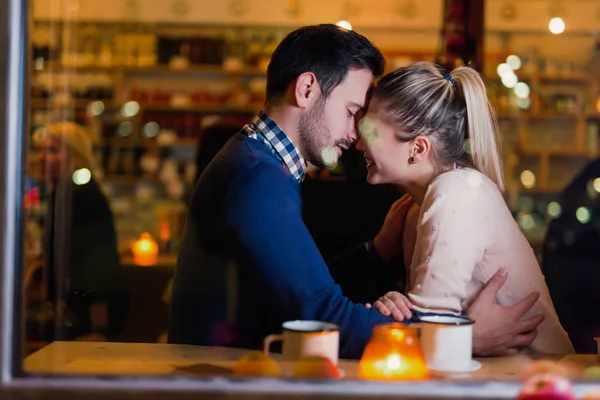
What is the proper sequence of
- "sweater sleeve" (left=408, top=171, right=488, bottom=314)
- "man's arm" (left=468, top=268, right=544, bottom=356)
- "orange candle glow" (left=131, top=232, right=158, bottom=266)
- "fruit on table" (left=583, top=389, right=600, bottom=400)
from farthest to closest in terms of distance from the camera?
"orange candle glow" (left=131, top=232, right=158, bottom=266) → "sweater sleeve" (left=408, top=171, right=488, bottom=314) → "man's arm" (left=468, top=268, right=544, bottom=356) → "fruit on table" (left=583, top=389, right=600, bottom=400)

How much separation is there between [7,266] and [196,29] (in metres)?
4.46

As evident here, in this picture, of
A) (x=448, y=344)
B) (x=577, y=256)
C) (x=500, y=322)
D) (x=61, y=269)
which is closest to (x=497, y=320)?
(x=500, y=322)

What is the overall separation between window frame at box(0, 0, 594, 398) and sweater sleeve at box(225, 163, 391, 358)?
14.4 inches

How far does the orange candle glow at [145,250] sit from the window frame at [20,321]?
94.1 inches

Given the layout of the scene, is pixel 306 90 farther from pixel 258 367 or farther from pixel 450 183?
pixel 258 367

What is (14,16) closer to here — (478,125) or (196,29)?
(478,125)

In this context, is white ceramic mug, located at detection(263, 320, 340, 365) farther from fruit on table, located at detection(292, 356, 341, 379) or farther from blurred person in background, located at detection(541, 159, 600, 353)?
blurred person in background, located at detection(541, 159, 600, 353)

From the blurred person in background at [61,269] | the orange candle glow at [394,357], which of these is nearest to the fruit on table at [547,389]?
the orange candle glow at [394,357]

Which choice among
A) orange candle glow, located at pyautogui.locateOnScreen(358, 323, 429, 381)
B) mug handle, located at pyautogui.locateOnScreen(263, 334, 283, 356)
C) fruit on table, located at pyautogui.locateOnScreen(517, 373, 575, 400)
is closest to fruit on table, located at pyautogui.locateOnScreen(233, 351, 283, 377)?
mug handle, located at pyautogui.locateOnScreen(263, 334, 283, 356)

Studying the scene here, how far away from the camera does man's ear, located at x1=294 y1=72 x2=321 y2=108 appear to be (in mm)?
1793

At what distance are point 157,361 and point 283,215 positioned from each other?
0.40 metres

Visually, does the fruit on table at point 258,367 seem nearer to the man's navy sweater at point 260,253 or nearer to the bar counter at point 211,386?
the bar counter at point 211,386

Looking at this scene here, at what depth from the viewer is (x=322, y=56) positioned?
179cm

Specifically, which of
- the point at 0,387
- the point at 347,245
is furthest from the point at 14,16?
the point at 347,245
